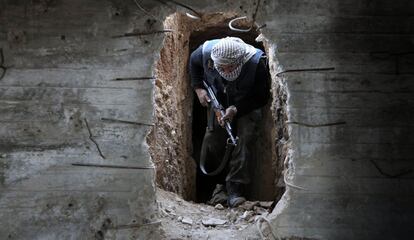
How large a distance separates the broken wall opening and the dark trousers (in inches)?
12.7

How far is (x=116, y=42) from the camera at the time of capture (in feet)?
9.41

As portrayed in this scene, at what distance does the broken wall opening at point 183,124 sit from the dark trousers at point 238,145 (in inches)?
12.7

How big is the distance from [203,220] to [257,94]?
1419 millimetres

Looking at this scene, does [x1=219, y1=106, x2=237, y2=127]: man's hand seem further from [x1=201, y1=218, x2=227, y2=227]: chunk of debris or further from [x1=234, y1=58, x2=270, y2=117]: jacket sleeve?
[x1=201, y1=218, x2=227, y2=227]: chunk of debris

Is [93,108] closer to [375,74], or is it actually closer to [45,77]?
[45,77]

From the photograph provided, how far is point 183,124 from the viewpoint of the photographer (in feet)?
17.5

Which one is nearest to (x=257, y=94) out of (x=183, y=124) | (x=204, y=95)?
(x=204, y=95)

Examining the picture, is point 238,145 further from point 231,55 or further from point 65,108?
point 65,108

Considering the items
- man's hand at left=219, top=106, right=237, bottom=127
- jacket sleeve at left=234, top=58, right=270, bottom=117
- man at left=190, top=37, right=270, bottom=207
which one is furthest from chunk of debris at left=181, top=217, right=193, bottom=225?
jacket sleeve at left=234, top=58, right=270, bottom=117

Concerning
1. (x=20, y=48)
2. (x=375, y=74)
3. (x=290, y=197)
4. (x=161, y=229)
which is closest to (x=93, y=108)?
(x=20, y=48)

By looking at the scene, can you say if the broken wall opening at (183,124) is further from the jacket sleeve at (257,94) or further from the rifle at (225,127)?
the rifle at (225,127)

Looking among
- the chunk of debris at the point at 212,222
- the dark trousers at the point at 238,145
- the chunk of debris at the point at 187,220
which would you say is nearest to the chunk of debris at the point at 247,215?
the chunk of debris at the point at 212,222

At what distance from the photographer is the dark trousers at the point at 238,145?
438cm

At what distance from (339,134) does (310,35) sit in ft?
2.00
